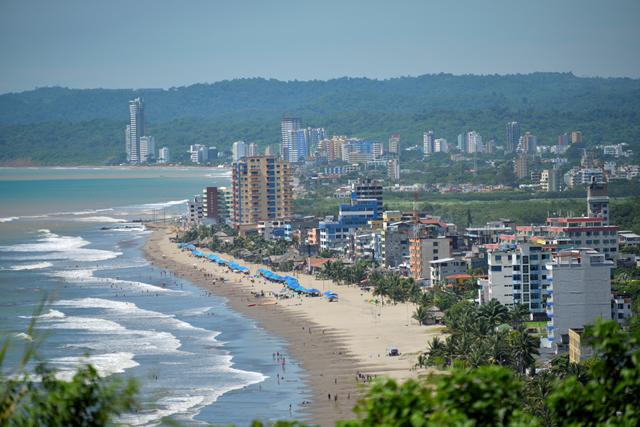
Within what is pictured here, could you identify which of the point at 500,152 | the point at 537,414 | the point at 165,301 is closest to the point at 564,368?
the point at 537,414

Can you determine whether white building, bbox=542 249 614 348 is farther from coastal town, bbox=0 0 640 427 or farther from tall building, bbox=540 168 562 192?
tall building, bbox=540 168 562 192

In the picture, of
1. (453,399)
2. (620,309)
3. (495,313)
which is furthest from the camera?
(495,313)

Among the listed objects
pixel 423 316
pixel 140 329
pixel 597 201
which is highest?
pixel 597 201

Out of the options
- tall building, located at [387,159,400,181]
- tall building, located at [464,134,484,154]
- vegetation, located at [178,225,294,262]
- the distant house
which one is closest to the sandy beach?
the distant house

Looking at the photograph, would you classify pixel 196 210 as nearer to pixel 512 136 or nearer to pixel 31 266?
pixel 31 266

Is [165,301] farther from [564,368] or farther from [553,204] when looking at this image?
[553,204]

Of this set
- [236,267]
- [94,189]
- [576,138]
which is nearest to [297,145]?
[576,138]
